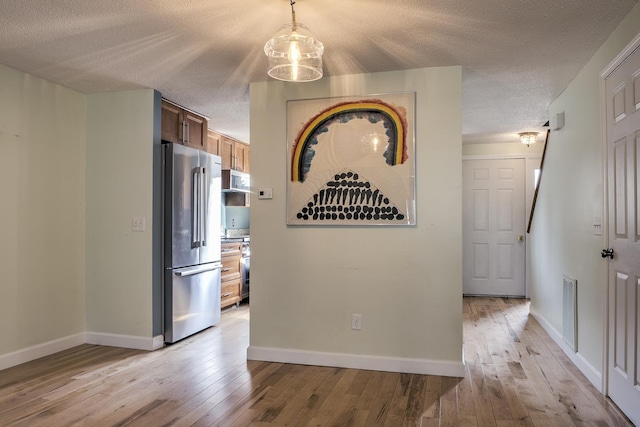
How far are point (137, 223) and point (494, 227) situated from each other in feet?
16.4

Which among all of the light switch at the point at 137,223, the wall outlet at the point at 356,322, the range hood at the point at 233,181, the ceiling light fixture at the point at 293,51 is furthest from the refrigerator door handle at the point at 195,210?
the ceiling light fixture at the point at 293,51

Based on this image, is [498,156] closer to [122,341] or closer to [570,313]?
[570,313]

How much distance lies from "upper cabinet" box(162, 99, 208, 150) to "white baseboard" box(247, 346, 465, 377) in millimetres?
2137

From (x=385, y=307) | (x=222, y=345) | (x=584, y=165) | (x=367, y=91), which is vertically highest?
(x=367, y=91)

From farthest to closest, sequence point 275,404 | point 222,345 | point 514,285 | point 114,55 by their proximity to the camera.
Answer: point 514,285
point 222,345
point 114,55
point 275,404

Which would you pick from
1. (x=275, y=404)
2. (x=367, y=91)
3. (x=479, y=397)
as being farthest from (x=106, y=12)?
(x=479, y=397)

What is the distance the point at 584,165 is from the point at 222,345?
3295 millimetres

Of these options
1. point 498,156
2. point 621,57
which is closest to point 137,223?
point 621,57

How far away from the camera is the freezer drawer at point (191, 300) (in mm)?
3947

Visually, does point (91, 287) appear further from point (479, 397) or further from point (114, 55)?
point (479, 397)

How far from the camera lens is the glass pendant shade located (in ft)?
6.90

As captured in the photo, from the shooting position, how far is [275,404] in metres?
2.64

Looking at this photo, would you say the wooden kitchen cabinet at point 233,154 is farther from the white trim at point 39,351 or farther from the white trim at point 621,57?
the white trim at point 621,57

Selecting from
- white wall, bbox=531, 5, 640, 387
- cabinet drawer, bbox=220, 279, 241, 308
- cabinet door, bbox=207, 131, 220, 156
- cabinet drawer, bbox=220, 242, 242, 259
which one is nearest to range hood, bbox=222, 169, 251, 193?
cabinet door, bbox=207, 131, 220, 156
